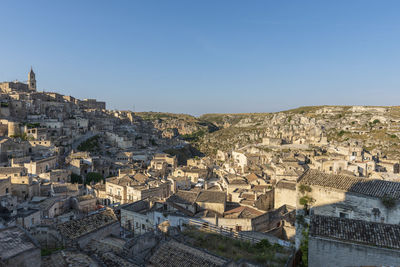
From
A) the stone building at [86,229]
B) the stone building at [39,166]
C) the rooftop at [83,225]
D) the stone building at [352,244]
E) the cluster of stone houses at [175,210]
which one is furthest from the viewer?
the stone building at [39,166]

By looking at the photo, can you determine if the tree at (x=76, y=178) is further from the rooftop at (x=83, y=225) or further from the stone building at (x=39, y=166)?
the rooftop at (x=83, y=225)

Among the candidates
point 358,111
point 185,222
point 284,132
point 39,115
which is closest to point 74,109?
point 39,115

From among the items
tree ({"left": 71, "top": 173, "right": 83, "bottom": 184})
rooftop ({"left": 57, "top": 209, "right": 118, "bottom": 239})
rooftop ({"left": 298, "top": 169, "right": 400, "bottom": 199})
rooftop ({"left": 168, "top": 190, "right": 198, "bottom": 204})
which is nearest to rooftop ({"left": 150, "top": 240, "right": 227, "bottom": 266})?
rooftop ({"left": 57, "top": 209, "right": 118, "bottom": 239})

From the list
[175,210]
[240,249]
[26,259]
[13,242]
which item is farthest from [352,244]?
[175,210]

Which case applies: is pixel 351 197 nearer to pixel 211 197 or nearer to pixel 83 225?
pixel 211 197

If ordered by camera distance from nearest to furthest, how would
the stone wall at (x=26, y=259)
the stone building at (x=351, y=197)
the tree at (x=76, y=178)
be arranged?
the stone wall at (x=26, y=259) < the stone building at (x=351, y=197) < the tree at (x=76, y=178)

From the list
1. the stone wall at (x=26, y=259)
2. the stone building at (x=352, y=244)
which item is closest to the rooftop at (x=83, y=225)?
the stone wall at (x=26, y=259)

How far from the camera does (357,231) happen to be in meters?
10.3

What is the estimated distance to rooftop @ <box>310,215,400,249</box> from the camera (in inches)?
383

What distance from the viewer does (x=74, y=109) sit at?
250 feet

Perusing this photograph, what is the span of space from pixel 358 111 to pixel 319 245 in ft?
331

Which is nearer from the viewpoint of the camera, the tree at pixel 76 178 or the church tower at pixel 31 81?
the tree at pixel 76 178

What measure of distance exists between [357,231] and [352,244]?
0.81 m

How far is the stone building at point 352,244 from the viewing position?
9.48 m
